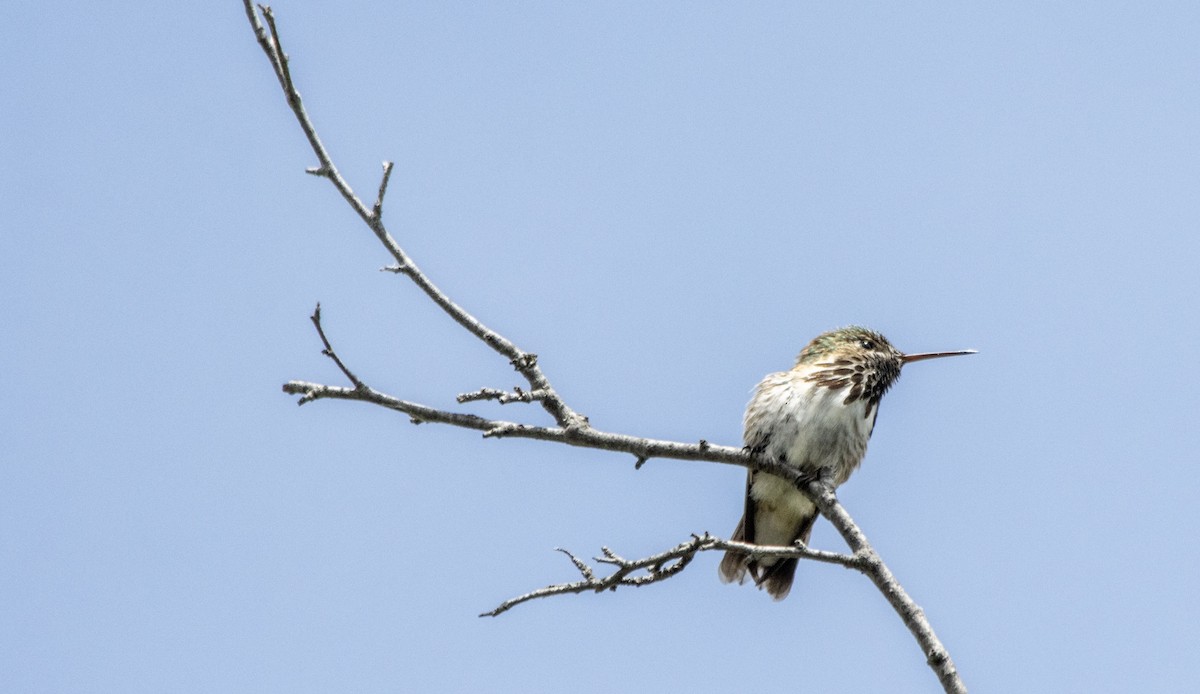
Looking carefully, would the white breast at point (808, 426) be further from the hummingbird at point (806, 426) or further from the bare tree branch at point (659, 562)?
the bare tree branch at point (659, 562)

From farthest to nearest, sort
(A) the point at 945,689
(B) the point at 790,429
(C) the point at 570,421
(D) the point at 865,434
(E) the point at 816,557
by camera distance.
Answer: (D) the point at 865,434, (B) the point at 790,429, (C) the point at 570,421, (E) the point at 816,557, (A) the point at 945,689

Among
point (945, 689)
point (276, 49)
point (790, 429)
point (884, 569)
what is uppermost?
point (276, 49)

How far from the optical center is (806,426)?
268 inches

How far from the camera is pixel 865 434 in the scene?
7.29m

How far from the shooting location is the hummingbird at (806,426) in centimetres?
681

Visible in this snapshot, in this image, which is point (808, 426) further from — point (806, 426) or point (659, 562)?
point (659, 562)

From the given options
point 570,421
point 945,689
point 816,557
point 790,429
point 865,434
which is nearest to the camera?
point 945,689

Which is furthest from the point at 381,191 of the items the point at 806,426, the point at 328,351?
the point at 806,426

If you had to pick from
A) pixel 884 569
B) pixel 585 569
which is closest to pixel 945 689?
pixel 884 569

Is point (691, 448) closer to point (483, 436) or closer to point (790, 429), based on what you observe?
point (483, 436)

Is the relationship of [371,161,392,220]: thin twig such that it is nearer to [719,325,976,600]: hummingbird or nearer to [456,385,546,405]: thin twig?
[456,385,546,405]: thin twig

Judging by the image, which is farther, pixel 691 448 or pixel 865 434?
pixel 865 434

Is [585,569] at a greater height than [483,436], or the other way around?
[483,436]

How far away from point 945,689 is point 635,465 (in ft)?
5.05
